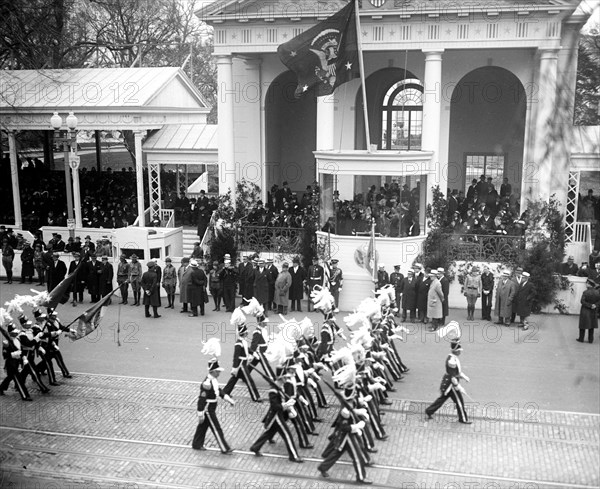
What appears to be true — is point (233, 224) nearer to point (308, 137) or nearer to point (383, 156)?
point (383, 156)

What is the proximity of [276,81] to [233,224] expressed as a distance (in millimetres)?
7081

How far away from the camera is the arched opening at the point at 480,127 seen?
27.0 metres

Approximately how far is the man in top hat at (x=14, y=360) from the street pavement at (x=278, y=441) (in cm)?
30

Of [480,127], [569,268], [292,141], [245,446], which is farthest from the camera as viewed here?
[292,141]

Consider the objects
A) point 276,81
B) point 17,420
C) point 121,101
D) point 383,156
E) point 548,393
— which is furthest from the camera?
point 276,81

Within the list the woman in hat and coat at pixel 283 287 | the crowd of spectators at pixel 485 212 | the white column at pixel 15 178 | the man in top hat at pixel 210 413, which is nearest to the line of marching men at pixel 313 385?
the man in top hat at pixel 210 413

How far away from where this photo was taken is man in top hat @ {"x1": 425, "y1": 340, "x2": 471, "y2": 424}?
11.9 m

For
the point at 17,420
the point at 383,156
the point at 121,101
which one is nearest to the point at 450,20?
the point at 383,156

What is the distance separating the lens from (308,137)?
29.8m

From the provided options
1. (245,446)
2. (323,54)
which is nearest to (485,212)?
(323,54)

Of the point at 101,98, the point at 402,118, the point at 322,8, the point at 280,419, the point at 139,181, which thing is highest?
the point at 322,8

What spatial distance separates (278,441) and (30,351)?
506 centimetres

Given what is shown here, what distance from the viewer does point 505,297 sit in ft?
59.6

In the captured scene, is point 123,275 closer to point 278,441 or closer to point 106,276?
point 106,276
